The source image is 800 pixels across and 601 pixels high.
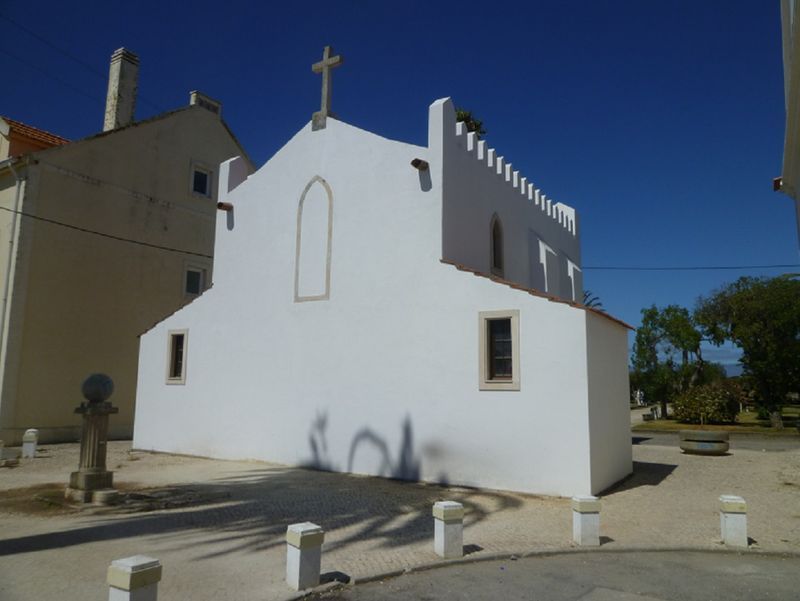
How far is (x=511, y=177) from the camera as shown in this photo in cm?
1560

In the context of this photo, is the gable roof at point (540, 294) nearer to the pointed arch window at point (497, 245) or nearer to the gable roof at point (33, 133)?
the pointed arch window at point (497, 245)

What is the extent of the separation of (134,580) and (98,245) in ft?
57.5

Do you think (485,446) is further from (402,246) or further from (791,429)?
(791,429)

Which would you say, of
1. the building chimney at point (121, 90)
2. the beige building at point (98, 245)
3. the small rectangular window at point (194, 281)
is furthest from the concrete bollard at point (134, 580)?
the building chimney at point (121, 90)

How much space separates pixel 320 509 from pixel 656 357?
29.8 metres

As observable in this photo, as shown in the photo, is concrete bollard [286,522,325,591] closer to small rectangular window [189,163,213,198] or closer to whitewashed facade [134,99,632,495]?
whitewashed facade [134,99,632,495]

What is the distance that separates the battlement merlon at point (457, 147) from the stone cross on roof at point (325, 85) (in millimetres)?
3292

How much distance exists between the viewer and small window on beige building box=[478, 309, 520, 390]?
10516 millimetres

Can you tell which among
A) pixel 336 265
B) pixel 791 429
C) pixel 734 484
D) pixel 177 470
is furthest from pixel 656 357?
pixel 177 470

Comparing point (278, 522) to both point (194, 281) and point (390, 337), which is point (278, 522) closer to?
point (390, 337)

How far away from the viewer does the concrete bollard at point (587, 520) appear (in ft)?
22.5

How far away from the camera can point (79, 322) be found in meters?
18.4

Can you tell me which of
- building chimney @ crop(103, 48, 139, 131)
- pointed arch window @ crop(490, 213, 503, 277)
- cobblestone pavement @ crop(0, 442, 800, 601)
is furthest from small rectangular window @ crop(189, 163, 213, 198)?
pointed arch window @ crop(490, 213, 503, 277)

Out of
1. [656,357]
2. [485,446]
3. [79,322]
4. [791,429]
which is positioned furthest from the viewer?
[656,357]
